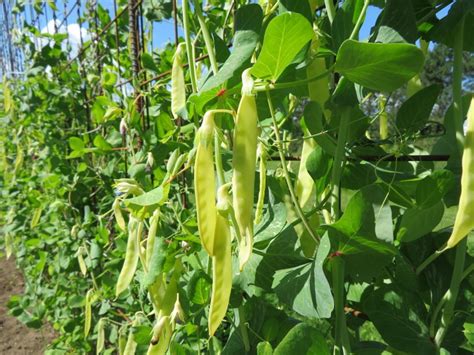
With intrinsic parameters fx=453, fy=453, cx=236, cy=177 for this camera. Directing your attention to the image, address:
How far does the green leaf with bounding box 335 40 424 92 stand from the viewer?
29 cm

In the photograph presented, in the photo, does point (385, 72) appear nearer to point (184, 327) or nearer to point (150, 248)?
point (150, 248)

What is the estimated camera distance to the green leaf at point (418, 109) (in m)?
0.42

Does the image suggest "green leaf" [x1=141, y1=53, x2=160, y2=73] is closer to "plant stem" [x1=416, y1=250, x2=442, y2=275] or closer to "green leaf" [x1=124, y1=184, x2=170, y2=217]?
"green leaf" [x1=124, y1=184, x2=170, y2=217]

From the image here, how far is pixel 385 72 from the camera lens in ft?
1.04

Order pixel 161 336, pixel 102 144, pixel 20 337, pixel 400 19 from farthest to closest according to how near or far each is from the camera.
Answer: pixel 20 337
pixel 102 144
pixel 161 336
pixel 400 19

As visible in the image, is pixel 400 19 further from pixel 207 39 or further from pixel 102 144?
pixel 102 144

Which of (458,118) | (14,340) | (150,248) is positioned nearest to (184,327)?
(150,248)

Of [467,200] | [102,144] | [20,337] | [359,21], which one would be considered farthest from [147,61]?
[20,337]

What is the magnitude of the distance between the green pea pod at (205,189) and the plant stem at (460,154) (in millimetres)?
213

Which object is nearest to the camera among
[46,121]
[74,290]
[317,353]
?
[317,353]

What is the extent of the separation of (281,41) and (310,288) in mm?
202

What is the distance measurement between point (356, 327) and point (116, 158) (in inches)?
34.1

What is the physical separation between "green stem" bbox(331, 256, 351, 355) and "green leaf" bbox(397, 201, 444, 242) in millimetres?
70

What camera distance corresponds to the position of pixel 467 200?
10.1 inches
